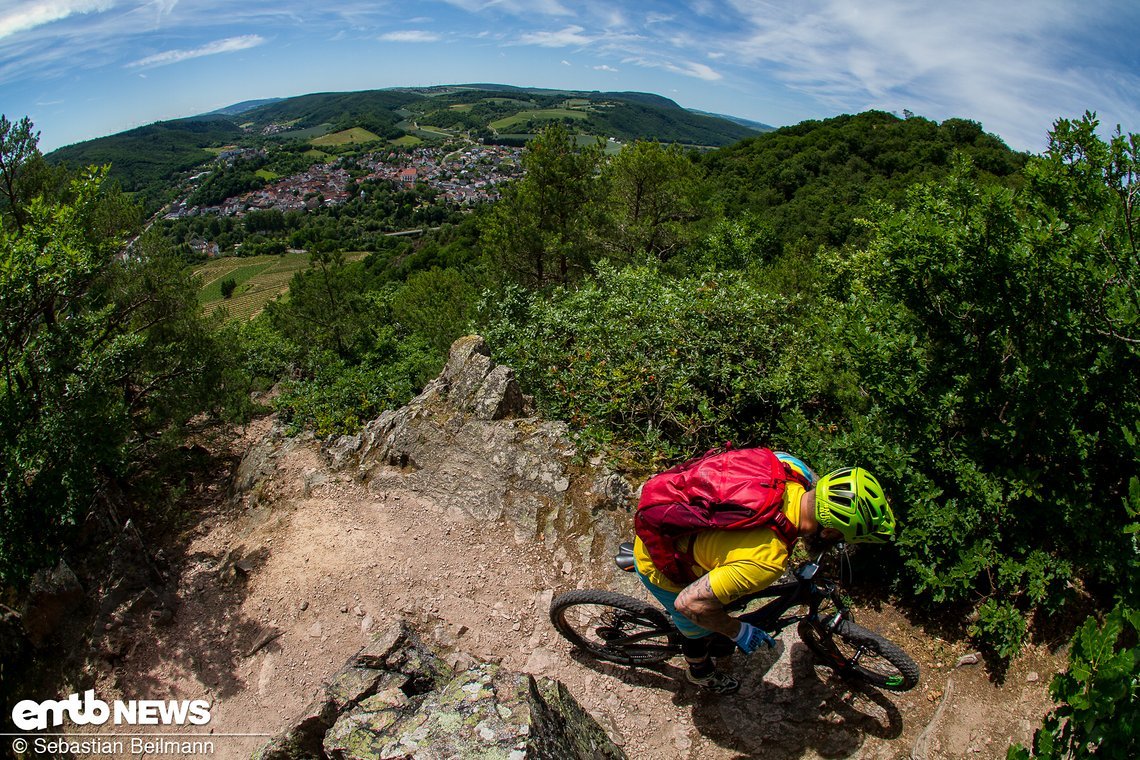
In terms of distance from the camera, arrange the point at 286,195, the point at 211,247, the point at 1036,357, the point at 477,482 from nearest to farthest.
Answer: the point at 1036,357 < the point at 477,482 < the point at 211,247 < the point at 286,195

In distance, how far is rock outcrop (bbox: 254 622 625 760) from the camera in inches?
141

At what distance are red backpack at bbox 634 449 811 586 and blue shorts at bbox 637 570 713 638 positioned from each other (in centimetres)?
24

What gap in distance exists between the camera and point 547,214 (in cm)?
1602

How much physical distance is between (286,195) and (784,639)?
152 metres

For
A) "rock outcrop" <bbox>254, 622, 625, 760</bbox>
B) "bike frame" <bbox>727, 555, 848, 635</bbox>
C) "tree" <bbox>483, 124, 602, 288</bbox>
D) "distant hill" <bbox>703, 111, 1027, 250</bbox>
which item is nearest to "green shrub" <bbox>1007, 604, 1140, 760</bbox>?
"bike frame" <bbox>727, 555, 848, 635</bbox>

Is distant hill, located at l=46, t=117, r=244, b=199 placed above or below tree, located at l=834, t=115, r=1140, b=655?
above

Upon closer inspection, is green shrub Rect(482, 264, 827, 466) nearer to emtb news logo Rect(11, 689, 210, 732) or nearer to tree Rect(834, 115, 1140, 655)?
tree Rect(834, 115, 1140, 655)

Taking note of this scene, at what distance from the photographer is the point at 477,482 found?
28.0 ft

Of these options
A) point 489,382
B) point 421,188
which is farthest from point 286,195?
point 489,382

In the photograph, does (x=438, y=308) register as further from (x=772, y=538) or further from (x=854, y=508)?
(x=854, y=508)

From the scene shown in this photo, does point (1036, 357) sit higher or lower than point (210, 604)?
higher

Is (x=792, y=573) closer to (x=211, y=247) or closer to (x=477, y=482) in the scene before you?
(x=477, y=482)

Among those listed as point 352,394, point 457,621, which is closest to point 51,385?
point 352,394

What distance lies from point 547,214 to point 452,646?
12.4 meters
